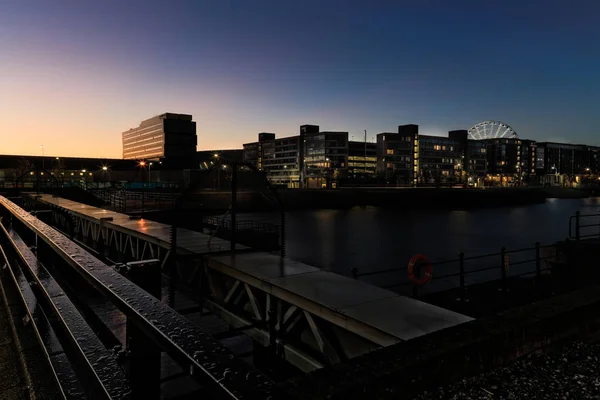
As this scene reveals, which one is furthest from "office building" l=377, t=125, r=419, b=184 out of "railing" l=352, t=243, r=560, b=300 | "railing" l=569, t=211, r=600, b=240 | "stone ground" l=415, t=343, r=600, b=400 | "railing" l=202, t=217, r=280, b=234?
"stone ground" l=415, t=343, r=600, b=400

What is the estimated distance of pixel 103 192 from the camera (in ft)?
189

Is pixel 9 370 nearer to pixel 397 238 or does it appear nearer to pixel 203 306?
pixel 203 306

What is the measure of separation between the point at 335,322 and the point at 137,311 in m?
4.68

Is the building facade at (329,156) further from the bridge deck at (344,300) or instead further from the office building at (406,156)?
the bridge deck at (344,300)

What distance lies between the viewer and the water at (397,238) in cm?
4531

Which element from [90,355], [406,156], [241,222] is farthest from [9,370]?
[406,156]

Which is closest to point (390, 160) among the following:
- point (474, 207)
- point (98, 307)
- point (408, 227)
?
point (474, 207)

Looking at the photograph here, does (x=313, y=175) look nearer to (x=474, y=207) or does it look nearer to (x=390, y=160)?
(x=390, y=160)

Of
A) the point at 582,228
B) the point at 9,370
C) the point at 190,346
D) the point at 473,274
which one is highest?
the point at 190,346

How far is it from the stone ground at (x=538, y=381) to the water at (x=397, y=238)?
30.8m

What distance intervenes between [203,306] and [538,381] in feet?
25.2

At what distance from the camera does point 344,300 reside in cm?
674

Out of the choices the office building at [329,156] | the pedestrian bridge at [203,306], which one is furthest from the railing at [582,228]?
the office building at [329,156]

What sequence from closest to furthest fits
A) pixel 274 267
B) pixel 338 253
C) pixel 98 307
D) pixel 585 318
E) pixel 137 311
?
pixel 137 311 < pixel 585 318 < pixel 274 267 < pixel 98 307 < pixel 338 253
